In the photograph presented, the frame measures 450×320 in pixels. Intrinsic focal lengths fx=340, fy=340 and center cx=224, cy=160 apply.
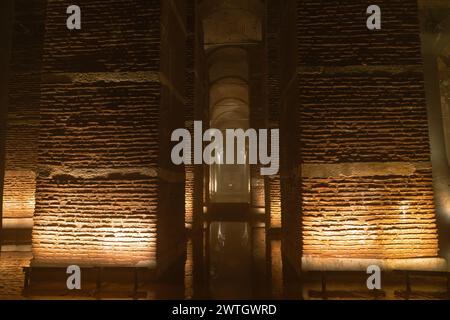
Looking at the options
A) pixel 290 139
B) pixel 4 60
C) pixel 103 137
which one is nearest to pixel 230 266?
pixel 290 139

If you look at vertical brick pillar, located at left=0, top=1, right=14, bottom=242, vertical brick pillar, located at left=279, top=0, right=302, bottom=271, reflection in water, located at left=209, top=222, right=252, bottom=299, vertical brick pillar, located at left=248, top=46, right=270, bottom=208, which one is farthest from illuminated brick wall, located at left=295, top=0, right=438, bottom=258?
vertical brick pillar, located at left=248, top=46, right=270, bottom=208

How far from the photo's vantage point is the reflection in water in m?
5.81

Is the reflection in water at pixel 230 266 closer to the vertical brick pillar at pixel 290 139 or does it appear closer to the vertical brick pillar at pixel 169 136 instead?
the vertical brick pillar at pixel 169 136

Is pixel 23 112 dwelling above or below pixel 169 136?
above

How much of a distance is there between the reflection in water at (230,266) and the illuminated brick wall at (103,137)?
1.34 m

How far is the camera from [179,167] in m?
8.43

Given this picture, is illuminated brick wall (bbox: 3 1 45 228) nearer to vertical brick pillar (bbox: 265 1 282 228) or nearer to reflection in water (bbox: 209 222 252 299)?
reflection in water (bbox: 209 222 252 299)

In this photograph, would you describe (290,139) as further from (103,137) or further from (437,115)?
(437,115)

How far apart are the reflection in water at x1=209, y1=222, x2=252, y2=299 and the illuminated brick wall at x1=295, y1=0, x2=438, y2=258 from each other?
4.52 ft

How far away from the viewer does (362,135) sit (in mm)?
6230

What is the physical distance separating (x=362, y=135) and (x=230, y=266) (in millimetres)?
4008

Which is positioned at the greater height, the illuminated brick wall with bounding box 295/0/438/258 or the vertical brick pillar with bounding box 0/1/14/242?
the vertical brick pillar with bounding box 0/1/14/242
